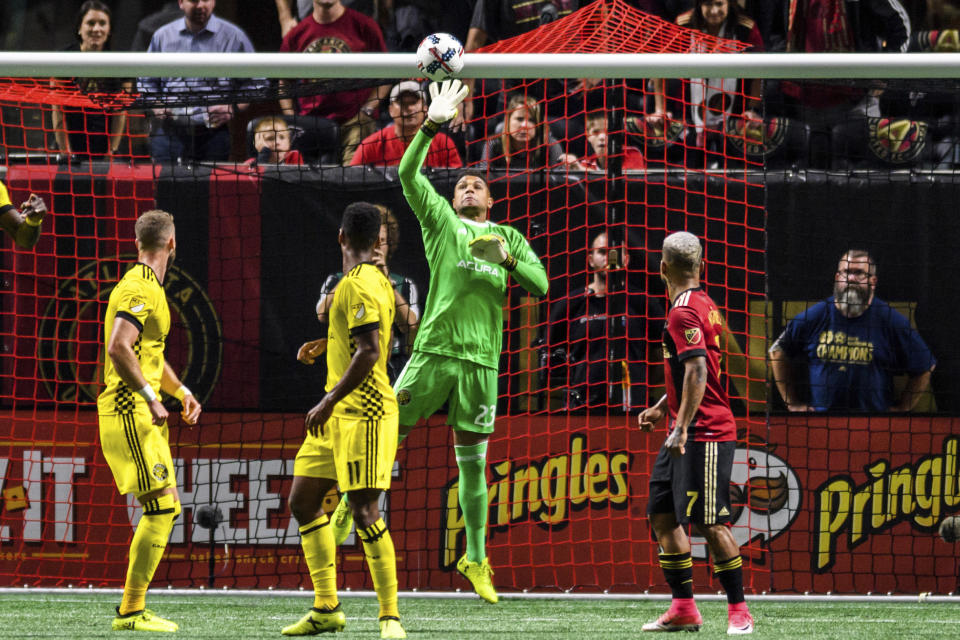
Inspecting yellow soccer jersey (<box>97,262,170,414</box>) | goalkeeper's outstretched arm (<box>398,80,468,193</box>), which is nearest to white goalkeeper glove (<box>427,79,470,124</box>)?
goalkeeper's outstretched arm (<box>398,80,468,193</box>)

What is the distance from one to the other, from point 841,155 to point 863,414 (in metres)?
1.94

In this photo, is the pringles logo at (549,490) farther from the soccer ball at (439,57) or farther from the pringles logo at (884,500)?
the soccer ball at (439,57)

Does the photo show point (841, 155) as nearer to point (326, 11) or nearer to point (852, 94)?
point (852, 94)

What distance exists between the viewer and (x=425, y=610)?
6945 mm

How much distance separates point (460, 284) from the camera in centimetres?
703

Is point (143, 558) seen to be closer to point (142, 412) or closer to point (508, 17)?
point (142, 412)

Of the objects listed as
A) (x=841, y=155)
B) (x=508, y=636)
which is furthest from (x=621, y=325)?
(x=508, y=636)

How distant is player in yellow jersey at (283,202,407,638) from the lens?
17.6 ft

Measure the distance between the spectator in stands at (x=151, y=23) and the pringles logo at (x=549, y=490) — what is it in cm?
519

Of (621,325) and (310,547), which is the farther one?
(621,325)

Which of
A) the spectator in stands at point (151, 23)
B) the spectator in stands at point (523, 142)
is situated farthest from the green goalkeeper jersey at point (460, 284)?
the spectator in stands at point (151, 23)

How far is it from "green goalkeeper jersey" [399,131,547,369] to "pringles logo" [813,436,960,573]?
2381 mm

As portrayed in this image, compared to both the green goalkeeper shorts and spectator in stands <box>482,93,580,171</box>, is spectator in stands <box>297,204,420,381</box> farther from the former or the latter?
the green goalkeeper shorts

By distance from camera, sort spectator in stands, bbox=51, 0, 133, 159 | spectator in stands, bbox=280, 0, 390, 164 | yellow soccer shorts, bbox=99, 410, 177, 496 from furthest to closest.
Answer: spectator in stands, bbox=280, 0, 390, 164, spectator in stands, bbox=51, 0, 133, 159, yellow soccer shorts, bbox=99, 410, 177, 496
